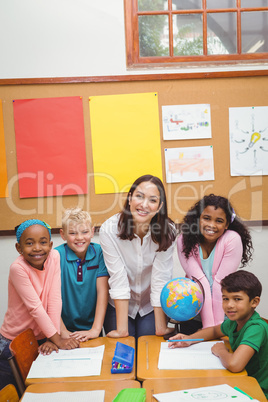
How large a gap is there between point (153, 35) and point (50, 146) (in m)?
1.23

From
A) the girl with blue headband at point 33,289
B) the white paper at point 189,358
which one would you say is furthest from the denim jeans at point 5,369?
the white paper at point 189,358

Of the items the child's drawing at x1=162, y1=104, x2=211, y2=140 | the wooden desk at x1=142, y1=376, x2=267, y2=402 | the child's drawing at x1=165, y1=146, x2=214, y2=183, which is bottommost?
the wooden desk at x1=142, y1=376, x2=267, y2=402

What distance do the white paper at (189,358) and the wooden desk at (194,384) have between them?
0.33 feet

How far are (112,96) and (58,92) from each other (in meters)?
0.43

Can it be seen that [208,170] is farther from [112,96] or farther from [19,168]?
[19,168]

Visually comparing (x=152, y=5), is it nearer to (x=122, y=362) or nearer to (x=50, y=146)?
(x=50, y=146)

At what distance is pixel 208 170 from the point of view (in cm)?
322

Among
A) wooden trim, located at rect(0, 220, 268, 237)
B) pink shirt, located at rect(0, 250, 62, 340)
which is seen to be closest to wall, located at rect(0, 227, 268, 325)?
wooden trim, located at rect(0, 220, 268, 237)

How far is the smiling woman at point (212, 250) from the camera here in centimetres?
221

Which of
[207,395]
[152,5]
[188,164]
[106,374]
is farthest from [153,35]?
[207,395]

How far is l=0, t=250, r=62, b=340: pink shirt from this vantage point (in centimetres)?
206

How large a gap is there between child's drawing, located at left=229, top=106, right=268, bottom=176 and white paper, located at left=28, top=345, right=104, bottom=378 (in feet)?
6.46

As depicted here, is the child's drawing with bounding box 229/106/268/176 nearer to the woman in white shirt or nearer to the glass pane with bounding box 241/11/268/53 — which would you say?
the glass pane with bounding box 241/11/268/53

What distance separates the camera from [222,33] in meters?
3.22
